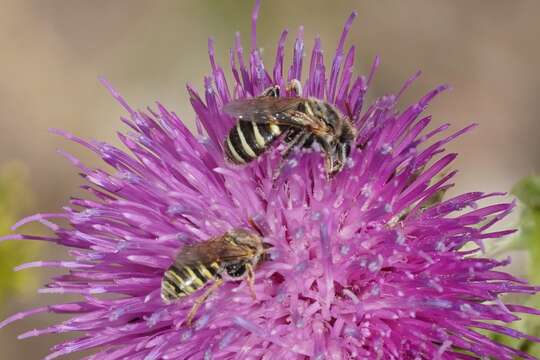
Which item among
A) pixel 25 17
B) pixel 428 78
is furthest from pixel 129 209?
pixel 25 17

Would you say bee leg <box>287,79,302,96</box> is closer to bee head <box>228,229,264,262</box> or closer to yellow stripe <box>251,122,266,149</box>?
yellow stripe <box>251,122,266,149</box>

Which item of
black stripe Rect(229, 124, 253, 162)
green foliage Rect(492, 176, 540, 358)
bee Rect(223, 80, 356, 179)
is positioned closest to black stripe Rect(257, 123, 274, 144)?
bee Rect(223, 80, 356, 179)

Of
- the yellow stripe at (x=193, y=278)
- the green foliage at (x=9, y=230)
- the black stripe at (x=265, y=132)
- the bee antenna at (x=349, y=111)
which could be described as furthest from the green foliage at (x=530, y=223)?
the green foliage at (x=9, y=230)

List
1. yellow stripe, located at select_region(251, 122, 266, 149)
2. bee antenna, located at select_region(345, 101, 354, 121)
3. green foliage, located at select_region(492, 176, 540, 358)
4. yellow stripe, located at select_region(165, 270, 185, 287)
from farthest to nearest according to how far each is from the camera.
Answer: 1. green foliage, located at select_region(492, 176, 540, 358)
2. bee antenna, located at select_region(345, 101, 354, 121)
3. yellow stripe, located at select_region(251, 122, 266, 149)
4. yellow stripe, located at select_region(165, 270, 185, 287)

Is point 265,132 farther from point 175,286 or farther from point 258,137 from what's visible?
point 175,286

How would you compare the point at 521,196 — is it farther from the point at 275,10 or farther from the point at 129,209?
the point at 275,10

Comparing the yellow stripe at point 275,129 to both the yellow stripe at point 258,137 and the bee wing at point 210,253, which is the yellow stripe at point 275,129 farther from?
the bee wing at point 210,253
